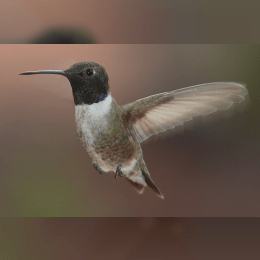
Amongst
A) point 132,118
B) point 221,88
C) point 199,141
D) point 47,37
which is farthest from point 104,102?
point 199,141

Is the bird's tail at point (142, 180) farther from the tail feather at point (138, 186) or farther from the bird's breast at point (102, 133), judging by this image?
the bird's breast at point (102, 133)

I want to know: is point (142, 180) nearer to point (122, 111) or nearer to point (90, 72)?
point (122, 111)

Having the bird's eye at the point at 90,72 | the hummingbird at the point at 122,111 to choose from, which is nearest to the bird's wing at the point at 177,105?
the hummingbird at the point at 122,111

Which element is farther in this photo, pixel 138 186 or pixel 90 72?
pixel 138 186

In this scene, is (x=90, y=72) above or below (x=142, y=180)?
above

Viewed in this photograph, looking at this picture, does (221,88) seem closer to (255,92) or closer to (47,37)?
(47,37)

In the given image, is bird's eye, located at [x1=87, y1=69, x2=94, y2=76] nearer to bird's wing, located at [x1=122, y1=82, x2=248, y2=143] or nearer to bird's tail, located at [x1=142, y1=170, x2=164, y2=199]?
bird's wing, located at [x1=122, y1=82, x2=248, y2=143]

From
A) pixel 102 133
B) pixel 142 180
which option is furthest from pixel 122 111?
pixel 142 180
